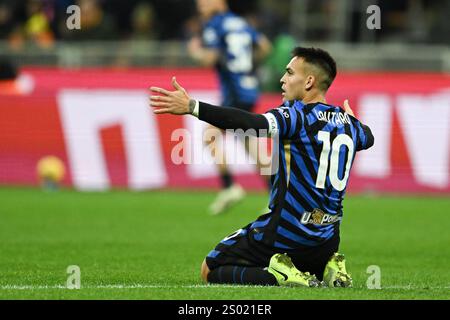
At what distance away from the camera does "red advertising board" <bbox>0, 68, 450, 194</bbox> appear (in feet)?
56.6

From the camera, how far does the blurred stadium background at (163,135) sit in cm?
1025

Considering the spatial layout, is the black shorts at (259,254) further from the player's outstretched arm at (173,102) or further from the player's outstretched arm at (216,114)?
the player's outstretched arm at (173,102)

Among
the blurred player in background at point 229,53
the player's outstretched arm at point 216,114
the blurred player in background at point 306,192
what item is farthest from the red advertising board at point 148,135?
the player's outstretched arm at point 216,114

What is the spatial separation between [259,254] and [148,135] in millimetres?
10317

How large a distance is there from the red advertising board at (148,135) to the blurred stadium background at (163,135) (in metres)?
0.02

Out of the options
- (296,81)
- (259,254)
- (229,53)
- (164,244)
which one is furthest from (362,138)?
(229,53)

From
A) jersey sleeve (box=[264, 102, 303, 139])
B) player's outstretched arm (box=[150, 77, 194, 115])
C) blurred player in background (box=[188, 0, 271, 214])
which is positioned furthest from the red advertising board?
player's outstretched arm (box=[150, 77, 194, 115])

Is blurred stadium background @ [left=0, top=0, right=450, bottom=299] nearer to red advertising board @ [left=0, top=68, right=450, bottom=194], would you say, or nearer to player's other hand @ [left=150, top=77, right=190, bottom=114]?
red advertising board @ [left=0, top=68, right=450, bottom=194]

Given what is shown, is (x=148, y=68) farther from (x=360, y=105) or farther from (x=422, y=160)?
→ (x=422, y=160)

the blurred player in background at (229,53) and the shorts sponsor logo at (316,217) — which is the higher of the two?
the blurred player in background at (229,53)

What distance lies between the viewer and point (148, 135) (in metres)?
17.3

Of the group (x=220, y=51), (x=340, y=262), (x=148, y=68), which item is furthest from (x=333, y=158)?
(x=148, y=68)

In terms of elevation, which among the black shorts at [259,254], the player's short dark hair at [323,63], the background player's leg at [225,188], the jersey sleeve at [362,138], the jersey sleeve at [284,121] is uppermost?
the player's short dark hair at [323,63]

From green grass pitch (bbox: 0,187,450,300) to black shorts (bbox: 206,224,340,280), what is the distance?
0.92ft
